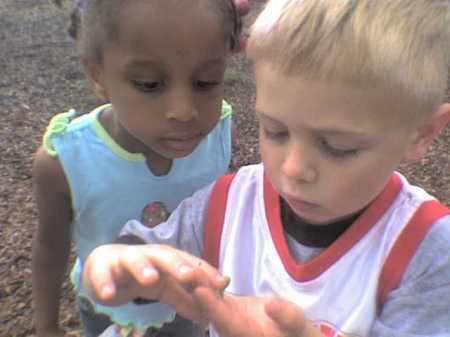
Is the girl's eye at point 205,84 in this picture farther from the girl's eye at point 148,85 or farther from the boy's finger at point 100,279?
the boy's finger at point 100,279

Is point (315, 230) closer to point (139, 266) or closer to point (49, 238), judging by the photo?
point (139, 266)

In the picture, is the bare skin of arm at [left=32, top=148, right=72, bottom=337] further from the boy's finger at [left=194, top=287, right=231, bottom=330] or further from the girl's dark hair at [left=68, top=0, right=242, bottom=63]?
the boy's finger at [left=194, top=287, right=231, bottom=330]

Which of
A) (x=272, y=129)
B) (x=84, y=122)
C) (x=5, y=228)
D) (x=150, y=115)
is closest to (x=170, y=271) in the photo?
(x=272, y=129)

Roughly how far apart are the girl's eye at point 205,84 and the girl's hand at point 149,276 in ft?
1.93

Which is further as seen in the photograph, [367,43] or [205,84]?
[205,84]

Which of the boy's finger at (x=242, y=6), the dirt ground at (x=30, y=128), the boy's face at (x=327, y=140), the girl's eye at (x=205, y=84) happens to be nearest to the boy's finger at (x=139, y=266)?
the boy's face at (x=327, y=140)

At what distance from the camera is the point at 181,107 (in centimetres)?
145

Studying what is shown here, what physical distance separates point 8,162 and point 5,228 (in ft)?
2.76

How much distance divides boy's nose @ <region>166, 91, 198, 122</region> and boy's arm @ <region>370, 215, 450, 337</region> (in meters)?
0.74

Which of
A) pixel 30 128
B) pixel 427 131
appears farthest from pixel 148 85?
pixel 30 128

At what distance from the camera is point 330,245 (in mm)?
1307

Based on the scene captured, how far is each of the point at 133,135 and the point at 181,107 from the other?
267mm

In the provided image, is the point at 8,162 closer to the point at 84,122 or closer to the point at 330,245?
the point at 84,122

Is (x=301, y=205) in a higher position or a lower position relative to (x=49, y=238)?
higher
